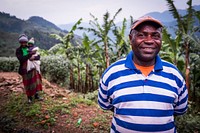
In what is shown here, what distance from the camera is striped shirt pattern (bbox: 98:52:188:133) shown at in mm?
1670

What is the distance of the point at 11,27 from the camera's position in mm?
52406

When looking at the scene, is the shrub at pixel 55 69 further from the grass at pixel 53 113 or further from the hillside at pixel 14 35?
the hillside at pixel 14 35

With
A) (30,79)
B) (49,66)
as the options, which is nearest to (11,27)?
(49,66)

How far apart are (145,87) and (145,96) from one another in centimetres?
8

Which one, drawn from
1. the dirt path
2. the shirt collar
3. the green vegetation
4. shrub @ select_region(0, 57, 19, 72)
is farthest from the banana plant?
the shirt collar

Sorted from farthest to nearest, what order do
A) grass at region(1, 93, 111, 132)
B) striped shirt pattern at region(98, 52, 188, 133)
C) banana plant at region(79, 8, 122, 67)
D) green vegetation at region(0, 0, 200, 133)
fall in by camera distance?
banana plant at region(79, 8, 122, 67) < green vegetation at region(0, 0, 200, 133) < grass at region(1, 93, 111, 132) < striped shirt pattern at region(98, 52, 188, 133)

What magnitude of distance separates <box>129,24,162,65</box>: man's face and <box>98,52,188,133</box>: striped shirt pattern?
129 mm

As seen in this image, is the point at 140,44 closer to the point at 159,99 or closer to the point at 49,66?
the point at 159,99

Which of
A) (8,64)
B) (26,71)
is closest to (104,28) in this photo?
(26,71)

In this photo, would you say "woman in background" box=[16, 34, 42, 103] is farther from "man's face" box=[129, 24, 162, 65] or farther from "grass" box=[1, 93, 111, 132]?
"man's face" box=[129, 24, 162, 65]

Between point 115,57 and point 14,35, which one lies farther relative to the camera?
point 14,35

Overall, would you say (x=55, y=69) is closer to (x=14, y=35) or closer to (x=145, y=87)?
(x=145, y=87)

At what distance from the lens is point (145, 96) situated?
1.67 m

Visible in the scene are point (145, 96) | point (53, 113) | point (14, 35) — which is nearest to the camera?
point (145, 96)
